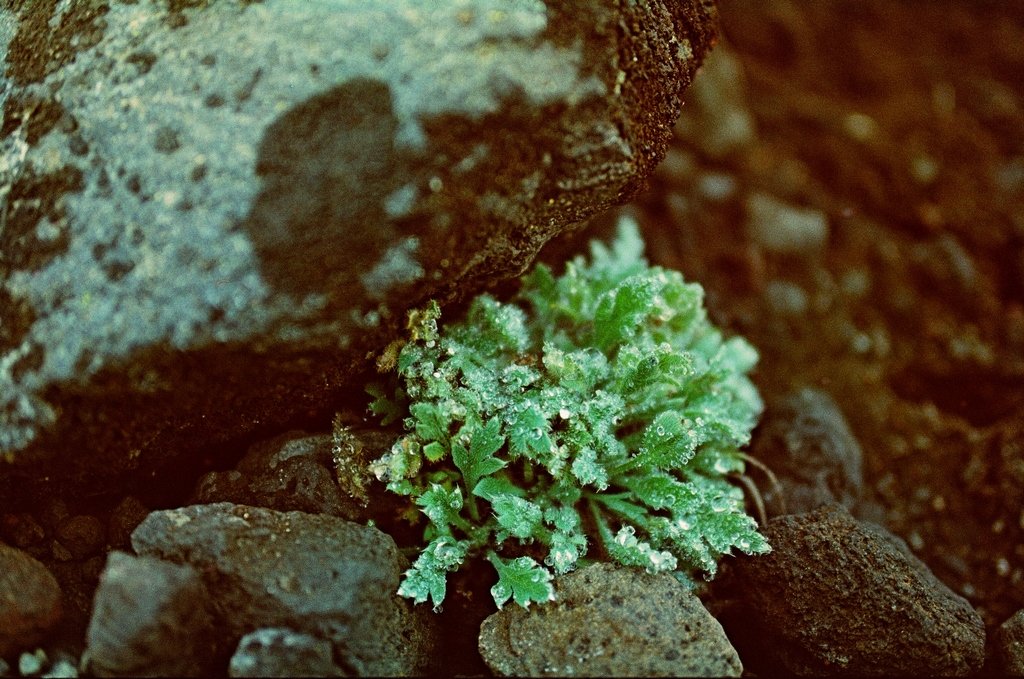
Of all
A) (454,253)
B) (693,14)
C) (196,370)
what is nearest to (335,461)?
(196,370)

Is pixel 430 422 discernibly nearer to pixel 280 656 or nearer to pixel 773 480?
pixel 280 656

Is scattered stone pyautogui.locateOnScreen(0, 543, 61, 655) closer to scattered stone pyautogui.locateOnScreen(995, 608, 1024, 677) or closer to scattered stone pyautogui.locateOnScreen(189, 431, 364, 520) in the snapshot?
scattered stone pyautogui.locateOnScreen(189, 431, 364, 520)

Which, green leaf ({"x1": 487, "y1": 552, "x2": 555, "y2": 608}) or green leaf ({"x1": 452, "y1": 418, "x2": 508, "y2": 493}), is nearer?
green leaf ({"x1": 487, "y1": 552, "x2": 555, "y2": 608})

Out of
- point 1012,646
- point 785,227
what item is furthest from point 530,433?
point 785,227

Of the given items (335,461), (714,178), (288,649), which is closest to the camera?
(288,649)

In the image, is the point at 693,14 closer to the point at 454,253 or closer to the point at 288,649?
the point at 454,253

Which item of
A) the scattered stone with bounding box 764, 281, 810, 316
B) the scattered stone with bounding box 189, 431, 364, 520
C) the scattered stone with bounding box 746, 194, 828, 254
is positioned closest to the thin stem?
the scattered stone with bounding box 764, 281, 810, 316

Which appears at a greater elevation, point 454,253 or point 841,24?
point 454,253
